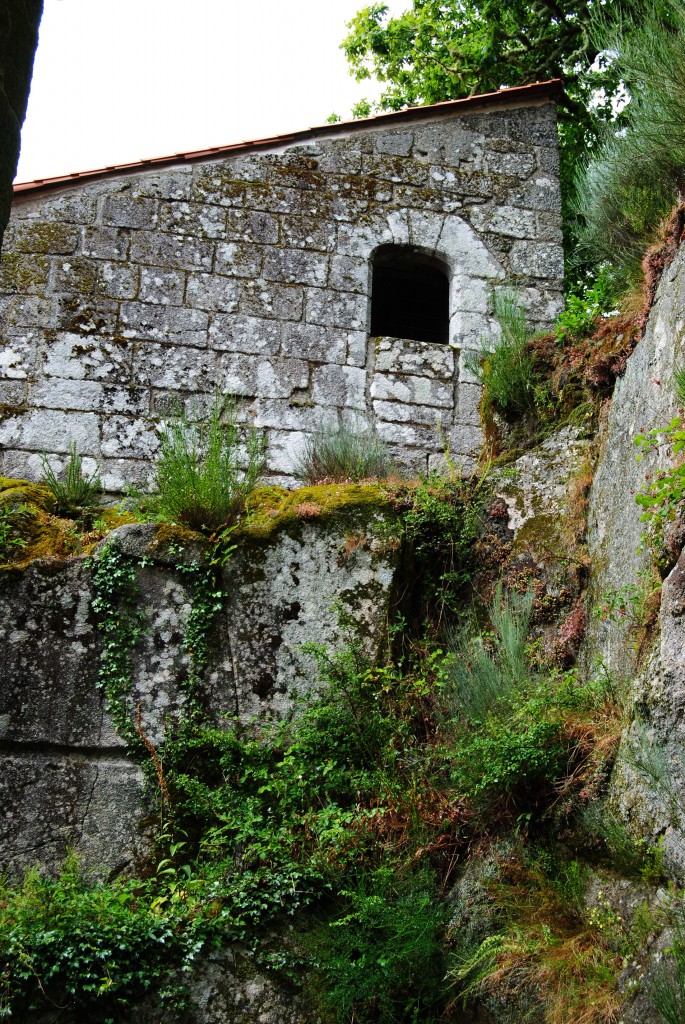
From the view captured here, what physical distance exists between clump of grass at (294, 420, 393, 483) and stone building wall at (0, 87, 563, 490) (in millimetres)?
118

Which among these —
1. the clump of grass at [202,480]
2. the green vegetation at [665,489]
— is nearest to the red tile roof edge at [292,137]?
the clump of grass at [202,480]

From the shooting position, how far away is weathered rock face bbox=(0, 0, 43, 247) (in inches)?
74.8

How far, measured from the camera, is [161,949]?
424cm

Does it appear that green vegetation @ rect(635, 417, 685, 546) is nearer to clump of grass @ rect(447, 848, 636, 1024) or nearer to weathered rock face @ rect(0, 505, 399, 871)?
clump of grass @ rect(447, 848, 636, 1024)

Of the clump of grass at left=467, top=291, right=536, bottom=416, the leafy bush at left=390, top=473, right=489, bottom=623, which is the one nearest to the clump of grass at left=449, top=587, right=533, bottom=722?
the leafy bush at left=390, top=473, right=489, bottom=623

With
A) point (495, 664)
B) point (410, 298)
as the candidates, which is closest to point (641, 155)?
point (410, 298)

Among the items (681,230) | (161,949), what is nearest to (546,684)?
(161,949)

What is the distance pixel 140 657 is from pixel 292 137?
4242 mm

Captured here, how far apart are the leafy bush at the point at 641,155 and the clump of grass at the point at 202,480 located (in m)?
Result: 2.56

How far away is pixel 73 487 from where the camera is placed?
21.0ft

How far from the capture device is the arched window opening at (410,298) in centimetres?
774

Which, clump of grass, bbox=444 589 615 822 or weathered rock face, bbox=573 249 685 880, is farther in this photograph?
clump of grass, bbox=444 589 615 822

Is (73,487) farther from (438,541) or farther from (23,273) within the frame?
(438,541)

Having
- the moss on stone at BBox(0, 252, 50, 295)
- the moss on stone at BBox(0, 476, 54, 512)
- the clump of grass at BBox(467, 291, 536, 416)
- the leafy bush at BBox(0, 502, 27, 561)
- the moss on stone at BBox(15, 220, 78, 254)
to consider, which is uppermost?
the moss on stone at BBox(15, 220, 78, 254)
